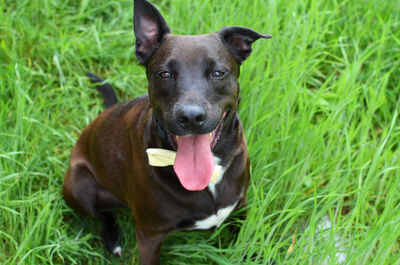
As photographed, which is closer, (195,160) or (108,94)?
(195,160)

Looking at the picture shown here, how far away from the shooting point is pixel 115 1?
4211mm

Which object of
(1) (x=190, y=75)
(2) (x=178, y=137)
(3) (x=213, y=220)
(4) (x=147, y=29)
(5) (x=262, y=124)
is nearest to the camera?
(1) (x=190, y=75)

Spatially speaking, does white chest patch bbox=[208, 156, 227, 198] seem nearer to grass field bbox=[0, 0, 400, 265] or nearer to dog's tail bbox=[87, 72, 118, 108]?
grass field bbox=[0, 0, 400, 265]

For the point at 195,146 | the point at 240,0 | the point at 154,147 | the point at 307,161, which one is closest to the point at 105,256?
the point at 154,147

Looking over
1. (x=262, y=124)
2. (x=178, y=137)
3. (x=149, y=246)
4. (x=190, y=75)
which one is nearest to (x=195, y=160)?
(x=178, y=137)

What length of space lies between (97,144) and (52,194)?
60cm

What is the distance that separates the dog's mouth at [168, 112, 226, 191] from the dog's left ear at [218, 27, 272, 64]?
0.40 m

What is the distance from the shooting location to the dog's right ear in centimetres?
232

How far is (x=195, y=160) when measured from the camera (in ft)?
7.36

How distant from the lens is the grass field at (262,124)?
A: 265 centimetres

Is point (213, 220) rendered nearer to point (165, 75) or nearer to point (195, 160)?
point (195, 160)

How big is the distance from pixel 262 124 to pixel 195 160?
899 mm

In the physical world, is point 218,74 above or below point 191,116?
above

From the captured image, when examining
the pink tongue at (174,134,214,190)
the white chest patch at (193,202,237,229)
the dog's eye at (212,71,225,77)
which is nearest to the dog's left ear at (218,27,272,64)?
the dog's eye at (212,71,225,77)
